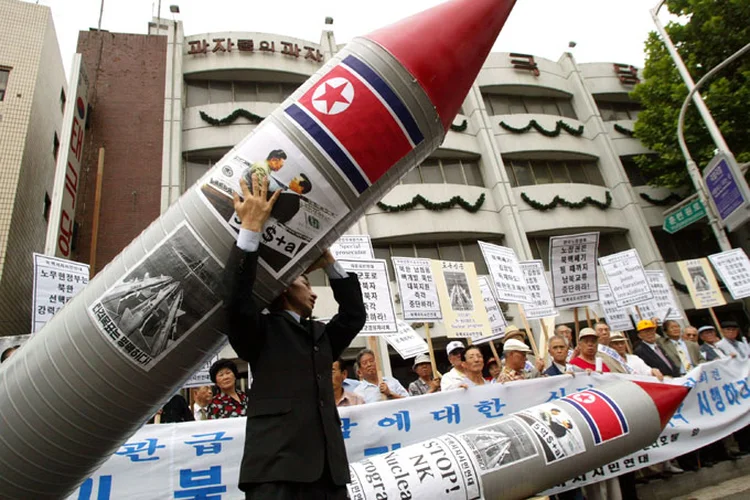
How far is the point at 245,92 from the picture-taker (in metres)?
16.3

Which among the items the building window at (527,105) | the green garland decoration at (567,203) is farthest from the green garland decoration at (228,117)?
the green garland decoration at (567,203)

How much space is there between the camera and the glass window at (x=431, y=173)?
55.3 ft

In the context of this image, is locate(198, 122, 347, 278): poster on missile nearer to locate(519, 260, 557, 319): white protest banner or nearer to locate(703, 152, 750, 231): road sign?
locate(519, 260, 557, 319): white protest banner

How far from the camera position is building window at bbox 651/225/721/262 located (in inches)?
729

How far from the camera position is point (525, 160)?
61.4 ft

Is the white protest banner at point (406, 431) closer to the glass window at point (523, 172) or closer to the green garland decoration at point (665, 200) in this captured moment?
the glass window at point (523, 172)

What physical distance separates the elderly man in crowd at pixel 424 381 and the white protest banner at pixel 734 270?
7.40 meters

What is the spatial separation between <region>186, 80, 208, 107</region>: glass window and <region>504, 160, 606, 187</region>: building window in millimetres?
11536

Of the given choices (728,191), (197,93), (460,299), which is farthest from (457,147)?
(460,299)

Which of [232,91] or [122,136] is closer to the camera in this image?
[122,136]

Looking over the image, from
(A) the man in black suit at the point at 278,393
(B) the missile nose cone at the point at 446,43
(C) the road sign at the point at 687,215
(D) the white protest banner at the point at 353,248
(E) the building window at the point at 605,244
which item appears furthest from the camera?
(E) the building window at the point at 605,244

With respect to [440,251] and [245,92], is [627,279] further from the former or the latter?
[245,92]

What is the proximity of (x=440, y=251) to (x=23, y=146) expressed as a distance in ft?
40.2

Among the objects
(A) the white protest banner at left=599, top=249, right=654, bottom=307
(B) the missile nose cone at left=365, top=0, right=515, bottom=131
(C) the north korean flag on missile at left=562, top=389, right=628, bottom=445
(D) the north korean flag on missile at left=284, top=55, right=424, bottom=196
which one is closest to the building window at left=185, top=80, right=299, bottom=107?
(A) the white protest banner at left=599, top=249, right=654, bottom=307
